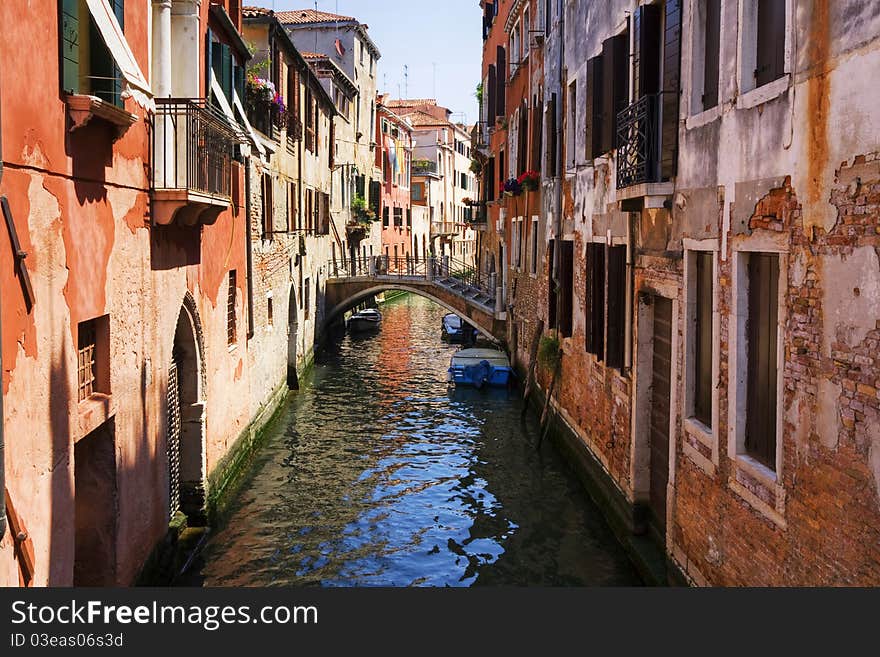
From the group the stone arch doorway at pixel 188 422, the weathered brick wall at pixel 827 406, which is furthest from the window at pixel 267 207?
the weathered brick wall at pixel 827 406

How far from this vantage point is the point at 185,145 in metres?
8.46

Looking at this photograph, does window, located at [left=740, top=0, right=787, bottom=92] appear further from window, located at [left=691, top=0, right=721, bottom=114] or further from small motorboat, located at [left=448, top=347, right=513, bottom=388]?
small motorboat, located at [left=448, top=347, right=513, bottom=388]

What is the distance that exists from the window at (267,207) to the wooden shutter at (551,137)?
4.71m

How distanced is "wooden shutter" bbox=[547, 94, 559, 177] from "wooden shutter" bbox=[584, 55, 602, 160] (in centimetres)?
426

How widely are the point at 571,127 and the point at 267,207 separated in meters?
5.58

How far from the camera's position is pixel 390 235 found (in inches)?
1705

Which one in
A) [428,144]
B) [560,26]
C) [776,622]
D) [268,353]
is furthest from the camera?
[428,144]

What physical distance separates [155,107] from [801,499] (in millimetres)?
5897

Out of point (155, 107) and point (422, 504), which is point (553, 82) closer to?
point (422, 504)

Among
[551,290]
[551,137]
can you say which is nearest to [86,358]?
[551,290]

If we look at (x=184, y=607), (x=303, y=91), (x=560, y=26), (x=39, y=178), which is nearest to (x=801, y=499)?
(x=184, y=607)

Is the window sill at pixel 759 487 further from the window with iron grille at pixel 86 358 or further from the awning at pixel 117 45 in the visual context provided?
the awning at pixel 117 45

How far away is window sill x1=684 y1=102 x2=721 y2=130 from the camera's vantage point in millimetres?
6863

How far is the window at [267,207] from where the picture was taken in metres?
Result: 16.1
